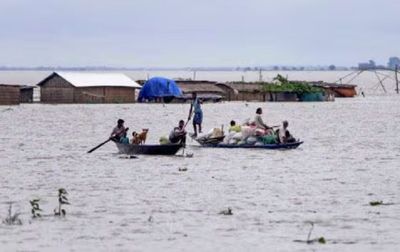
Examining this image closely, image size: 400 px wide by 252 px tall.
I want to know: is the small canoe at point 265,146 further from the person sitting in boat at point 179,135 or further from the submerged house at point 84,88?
the submerged house at point 84,88

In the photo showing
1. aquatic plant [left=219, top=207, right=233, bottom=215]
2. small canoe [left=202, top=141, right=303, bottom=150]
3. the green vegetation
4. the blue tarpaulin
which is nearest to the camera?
aquatic plant [left=219, top=207, right=233, bottom=215]

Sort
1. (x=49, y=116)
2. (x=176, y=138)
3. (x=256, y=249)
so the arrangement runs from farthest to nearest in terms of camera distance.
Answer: (x=49, y=116) → (x=176, y=138) → (x=256, y=249)

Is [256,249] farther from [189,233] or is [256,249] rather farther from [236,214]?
[236,214]

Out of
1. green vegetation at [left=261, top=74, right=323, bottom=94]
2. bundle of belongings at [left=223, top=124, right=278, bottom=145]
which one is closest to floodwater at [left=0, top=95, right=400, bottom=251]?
bundle of belongings at [left=223, top=124, right=278, bottom=145]

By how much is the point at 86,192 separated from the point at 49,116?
3273cm

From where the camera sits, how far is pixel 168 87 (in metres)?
65.1

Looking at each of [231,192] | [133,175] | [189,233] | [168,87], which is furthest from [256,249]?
[168,87]

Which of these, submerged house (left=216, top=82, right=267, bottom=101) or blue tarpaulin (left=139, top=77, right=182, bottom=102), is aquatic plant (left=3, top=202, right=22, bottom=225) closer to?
blue tarpaulin (left=139, top=77, right=182, bottom=102)

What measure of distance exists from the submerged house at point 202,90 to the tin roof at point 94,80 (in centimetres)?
343

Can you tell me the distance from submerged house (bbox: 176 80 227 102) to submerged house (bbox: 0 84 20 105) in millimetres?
10968

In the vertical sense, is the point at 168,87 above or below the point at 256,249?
above

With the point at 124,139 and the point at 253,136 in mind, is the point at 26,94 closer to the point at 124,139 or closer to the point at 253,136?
the point at 253,136

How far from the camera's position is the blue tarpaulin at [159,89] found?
64.5 meters

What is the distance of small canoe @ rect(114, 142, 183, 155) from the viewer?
2581 centimetres
